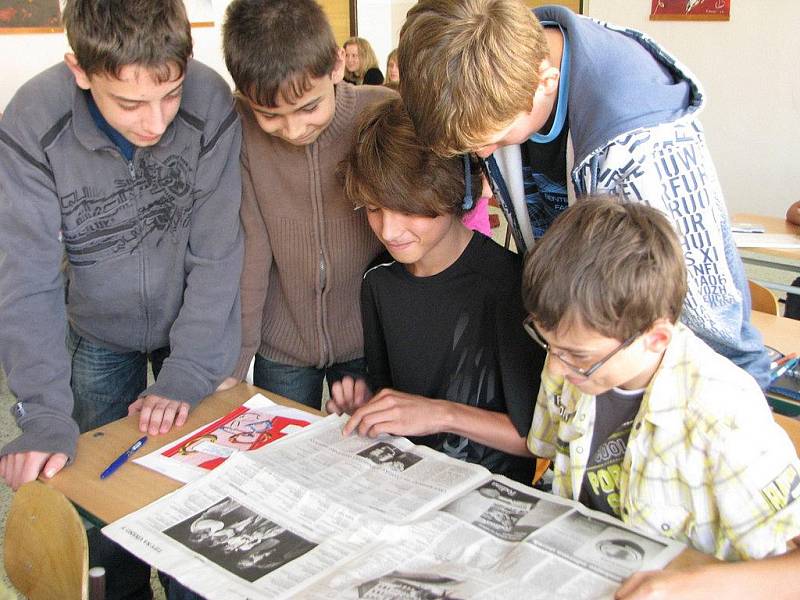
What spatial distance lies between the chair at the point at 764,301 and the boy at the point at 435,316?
1.11 metres

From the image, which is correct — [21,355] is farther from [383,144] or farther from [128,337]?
[383,144]

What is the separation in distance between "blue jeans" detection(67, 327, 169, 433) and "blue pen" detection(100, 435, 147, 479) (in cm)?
32

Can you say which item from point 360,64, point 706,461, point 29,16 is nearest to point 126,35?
point 706,461

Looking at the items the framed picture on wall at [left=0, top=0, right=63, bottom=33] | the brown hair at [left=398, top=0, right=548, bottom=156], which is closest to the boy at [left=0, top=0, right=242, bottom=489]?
the brown hair at [left=398, top=0, right=548, bottom=156]

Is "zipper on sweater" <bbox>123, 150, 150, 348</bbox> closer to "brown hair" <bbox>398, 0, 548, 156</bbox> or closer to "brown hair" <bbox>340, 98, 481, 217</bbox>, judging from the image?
"brown hair" <bbox>340, 98, 481, 217</bbox>

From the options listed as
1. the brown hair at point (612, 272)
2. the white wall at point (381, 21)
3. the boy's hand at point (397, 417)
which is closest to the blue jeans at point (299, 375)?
the boy's hand at point (397, 417)

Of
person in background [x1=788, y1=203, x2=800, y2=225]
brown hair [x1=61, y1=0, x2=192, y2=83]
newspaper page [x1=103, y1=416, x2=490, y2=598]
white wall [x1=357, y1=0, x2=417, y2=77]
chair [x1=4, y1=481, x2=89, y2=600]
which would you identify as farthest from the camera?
white wall [x1=357, y1=0, x2=417, y2=77]

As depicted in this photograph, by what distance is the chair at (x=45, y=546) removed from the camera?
1.11 m

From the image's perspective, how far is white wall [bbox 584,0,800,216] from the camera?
479 cm

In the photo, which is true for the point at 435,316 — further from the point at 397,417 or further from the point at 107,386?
the point at 107,386

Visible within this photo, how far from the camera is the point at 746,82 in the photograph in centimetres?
495

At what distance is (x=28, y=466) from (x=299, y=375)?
1.94 ft

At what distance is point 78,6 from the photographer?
4.29ft

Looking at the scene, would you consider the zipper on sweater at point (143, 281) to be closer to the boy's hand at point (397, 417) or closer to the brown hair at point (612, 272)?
the boy's hand at point (397, 417)
